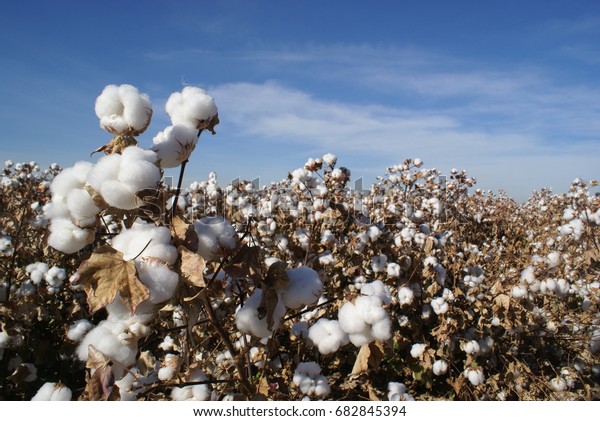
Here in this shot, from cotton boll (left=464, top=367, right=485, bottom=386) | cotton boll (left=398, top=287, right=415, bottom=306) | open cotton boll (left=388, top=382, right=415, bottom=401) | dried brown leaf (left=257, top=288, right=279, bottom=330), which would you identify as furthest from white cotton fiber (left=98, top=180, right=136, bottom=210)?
cotton boll (left=464, top=367, right=485, bottom=386)

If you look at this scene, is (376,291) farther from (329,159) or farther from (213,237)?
(329,159)

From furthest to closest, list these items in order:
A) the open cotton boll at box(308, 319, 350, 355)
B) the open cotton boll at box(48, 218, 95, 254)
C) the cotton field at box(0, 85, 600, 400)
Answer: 1. the open cotton boll at box(308, 319, 350, 355)
2. the open cotton boll at box(48, 218, 95, 254)
3. the cotton field at box(0, 85, 600, 400)

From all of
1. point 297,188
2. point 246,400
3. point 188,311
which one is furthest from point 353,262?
point 188,311

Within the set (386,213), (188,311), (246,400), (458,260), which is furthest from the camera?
(386,213)

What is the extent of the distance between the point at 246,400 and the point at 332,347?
0.48 metres

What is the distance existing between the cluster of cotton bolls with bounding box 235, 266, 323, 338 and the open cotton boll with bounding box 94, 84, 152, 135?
0.61 m

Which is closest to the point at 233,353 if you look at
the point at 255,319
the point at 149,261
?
the point at 255,319

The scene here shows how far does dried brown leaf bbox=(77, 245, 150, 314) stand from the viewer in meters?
0.90

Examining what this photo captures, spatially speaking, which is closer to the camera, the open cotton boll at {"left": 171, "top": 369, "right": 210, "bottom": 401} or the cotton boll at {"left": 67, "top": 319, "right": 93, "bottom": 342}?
the open cotton boll at {"left": 171, "top": 369, "right": 210, "bottom": 401}

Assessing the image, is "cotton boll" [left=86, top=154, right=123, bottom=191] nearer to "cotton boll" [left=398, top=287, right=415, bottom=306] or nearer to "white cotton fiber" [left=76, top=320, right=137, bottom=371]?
"white cotton fiber" [left=76, top=320, right=137, bottom=371]

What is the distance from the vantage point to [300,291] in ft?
3.97

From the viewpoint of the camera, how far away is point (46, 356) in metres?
3.55

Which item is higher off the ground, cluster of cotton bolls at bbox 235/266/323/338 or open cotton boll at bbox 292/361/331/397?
cluster of cotton bolls at bbox 235/266/323/338
